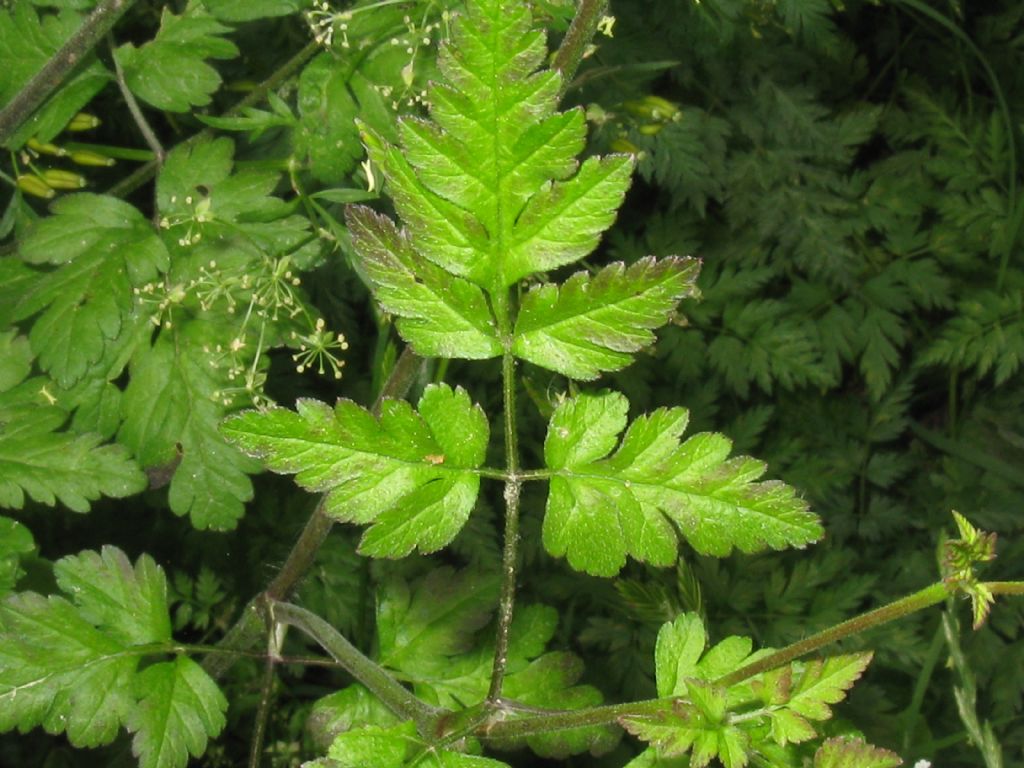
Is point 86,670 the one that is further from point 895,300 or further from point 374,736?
point 895,300

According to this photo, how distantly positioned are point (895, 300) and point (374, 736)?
277cm

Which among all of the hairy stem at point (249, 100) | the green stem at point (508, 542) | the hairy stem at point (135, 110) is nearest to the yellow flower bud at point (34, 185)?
the hairy stem at point (249, 100)

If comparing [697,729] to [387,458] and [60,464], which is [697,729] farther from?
[60,464]

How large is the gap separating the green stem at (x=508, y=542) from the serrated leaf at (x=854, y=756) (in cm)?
39

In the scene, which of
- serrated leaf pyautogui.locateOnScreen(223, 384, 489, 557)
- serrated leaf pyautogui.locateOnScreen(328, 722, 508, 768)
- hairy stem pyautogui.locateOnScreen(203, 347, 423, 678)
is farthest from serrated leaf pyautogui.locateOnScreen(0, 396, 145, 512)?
serrated leaf pyautogui.locateOnScreen(328, 722, 508, 768)

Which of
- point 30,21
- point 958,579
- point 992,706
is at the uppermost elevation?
point 30,21

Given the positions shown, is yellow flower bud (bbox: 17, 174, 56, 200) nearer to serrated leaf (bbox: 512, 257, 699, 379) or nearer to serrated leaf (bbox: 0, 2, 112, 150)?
serrated leaf (bbox: 0, 2, 112, 150)

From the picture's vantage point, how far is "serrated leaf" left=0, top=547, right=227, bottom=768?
62.5 inches

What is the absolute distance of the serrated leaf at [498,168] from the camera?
1.19 m

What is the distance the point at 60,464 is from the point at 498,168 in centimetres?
110

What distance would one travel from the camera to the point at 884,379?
3463 mm

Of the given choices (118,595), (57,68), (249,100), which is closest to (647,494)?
(118,595)

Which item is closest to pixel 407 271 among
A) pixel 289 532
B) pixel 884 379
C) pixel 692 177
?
pixel 289 532

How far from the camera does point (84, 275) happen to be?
184 centimetres
